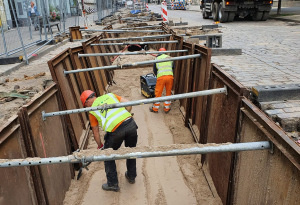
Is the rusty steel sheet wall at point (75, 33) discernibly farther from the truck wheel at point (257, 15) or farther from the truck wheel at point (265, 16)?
the truck wheel at point (265, 16)

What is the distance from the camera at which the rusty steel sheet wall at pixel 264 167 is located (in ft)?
7.61

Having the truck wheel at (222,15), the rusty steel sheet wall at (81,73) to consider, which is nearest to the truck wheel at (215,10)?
the truck wheel at (222,15)

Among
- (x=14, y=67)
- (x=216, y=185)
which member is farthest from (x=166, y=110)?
(x=14, y=67)

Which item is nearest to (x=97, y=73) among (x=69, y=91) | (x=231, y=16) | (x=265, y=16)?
(x=69, y=91)

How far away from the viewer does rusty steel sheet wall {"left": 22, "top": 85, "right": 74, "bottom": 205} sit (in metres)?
3.63

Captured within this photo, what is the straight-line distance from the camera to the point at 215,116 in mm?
4535

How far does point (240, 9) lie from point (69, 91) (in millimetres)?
16059

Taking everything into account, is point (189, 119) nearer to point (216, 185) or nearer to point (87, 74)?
point (216, 185)

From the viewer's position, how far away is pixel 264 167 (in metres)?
2.85

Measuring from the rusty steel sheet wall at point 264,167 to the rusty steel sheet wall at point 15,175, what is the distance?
8.80 feet

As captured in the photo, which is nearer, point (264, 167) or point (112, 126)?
point (264, 167)

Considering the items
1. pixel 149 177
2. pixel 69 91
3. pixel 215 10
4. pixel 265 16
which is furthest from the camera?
pixel 215 10

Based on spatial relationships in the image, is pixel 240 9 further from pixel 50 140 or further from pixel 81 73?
pixel 50 140

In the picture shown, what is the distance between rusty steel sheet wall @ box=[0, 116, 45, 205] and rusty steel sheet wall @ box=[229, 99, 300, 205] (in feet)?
8.80
